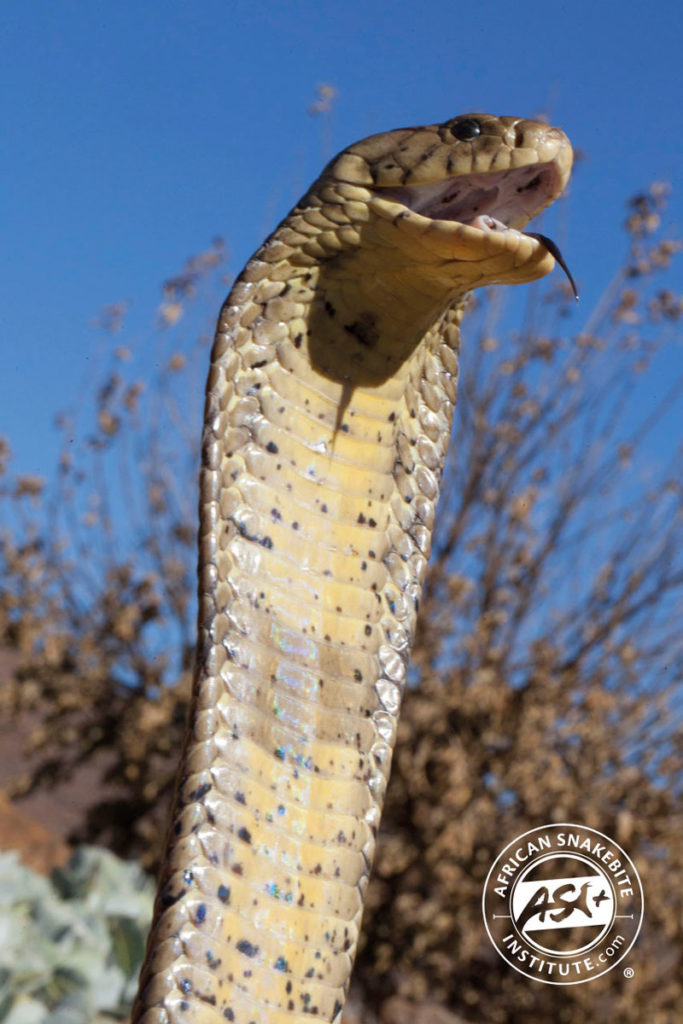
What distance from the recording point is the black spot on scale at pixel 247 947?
1595 mm

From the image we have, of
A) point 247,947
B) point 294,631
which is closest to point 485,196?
point 294,631

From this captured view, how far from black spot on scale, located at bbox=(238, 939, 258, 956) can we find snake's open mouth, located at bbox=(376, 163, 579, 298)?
1056 millimetres

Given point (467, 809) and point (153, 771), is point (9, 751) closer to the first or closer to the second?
point (153, 771)

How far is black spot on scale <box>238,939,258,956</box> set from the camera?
159 cm

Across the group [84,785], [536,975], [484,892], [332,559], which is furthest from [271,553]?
[84,785]

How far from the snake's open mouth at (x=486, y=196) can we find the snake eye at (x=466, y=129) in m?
0.06

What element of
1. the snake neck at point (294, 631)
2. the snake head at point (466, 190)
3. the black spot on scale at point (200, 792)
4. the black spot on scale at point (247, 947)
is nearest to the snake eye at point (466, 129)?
the snake head at point (466, 190)

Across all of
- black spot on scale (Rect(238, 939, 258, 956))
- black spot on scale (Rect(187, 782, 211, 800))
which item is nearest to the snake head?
black spot on scale (Rect(187, 782, 211, 800))

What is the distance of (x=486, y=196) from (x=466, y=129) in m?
0.10

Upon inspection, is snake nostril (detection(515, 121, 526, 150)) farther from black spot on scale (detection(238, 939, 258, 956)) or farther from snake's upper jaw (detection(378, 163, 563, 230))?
black spot on scale (detection(238, 939, 258, 956))

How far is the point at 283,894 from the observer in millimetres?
1638

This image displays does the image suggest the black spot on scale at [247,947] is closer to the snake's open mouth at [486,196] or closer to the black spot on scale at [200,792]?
the black spot on scale at [200,792]

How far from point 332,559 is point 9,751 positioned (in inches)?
224

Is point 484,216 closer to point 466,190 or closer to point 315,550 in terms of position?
point 466,190
